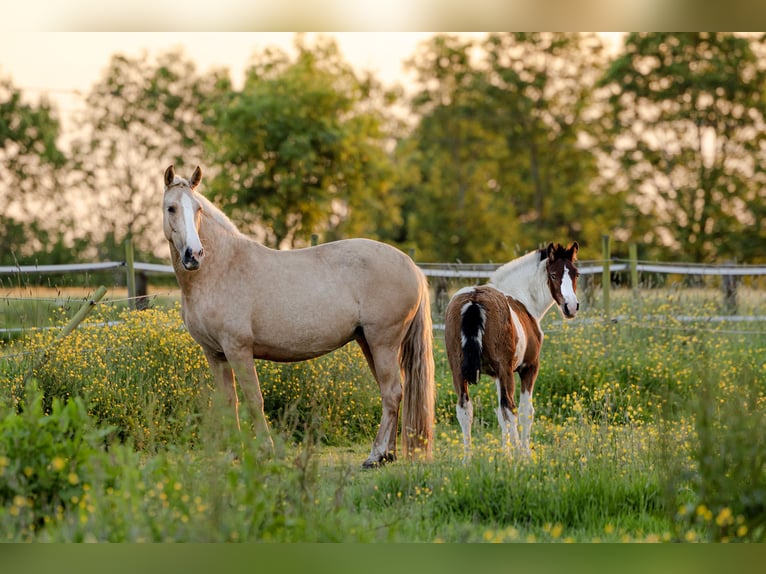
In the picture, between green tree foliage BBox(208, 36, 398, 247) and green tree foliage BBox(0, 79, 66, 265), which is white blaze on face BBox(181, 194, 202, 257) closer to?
green tree foliage BBox(208, 36, 398, 247)

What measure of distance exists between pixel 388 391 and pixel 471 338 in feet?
2.91

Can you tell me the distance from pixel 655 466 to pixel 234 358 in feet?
10.5

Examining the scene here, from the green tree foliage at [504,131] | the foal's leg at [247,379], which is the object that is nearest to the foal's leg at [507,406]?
the foal's leg at [247,379]

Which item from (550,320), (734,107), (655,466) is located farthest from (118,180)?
(655,466)

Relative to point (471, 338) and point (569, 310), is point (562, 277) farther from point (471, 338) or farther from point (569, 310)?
point (471, 338)

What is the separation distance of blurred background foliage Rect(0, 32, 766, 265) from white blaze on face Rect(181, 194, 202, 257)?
13780mm

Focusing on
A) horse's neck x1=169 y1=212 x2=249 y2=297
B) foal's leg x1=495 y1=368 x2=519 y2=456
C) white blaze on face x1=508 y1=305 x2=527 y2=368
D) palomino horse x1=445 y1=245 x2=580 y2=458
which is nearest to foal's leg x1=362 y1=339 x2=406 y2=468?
palomino horse x1=445 y1=245 x2=580 y2=458

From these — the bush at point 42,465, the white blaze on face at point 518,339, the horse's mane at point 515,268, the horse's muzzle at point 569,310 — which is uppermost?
the horse's mane at point 515,268

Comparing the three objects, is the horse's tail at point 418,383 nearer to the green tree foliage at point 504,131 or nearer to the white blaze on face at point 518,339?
the white blaze on face at point 518,339

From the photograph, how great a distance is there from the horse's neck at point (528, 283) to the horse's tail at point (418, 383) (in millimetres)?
725

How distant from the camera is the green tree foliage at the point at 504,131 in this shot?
2858 centimetres

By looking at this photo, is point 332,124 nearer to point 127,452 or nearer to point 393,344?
point 393,344

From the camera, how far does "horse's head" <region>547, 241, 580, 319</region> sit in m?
7.66

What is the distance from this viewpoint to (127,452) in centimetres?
482
